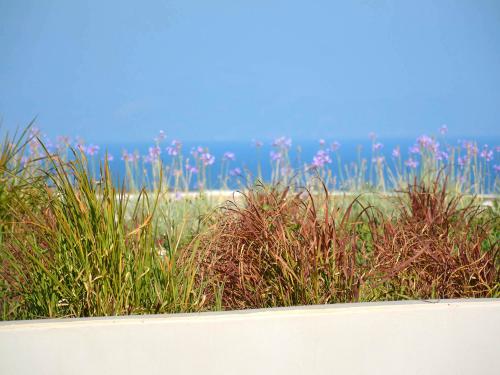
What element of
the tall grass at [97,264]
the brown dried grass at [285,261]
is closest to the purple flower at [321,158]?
the brown dried grass at [285,261]

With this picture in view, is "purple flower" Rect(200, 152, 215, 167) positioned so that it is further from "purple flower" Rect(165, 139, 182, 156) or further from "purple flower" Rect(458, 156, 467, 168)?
"purple flower" Rect(458, 156, 467, 168)

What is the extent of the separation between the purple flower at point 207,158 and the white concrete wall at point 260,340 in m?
4.30

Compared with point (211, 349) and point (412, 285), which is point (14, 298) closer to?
point (211, 349)

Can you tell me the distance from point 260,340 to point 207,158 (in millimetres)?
4405

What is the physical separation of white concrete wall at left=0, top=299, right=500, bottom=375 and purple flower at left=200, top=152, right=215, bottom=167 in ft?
14.1

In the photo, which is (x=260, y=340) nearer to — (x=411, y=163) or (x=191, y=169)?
(x=191, y=169)

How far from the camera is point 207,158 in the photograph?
686 cm

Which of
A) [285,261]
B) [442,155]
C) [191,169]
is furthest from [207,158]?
[285,261]

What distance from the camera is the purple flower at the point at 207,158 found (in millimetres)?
6801

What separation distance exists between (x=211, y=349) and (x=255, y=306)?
A: 1.52ft

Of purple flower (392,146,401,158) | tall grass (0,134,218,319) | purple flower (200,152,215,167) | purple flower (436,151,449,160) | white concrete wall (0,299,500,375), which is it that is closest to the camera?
white concrete wall (0,299,500,375)

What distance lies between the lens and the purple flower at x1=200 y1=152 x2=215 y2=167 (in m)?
6.80

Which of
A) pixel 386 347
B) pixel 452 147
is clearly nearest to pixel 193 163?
pixel 452 147

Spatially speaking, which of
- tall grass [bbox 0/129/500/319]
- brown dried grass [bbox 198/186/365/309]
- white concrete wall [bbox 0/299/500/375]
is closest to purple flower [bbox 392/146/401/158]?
tall grass [bbox 0/129/500/319]
